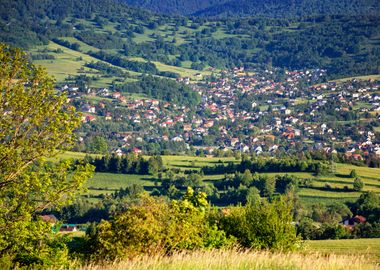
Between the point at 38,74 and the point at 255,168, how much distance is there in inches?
1794

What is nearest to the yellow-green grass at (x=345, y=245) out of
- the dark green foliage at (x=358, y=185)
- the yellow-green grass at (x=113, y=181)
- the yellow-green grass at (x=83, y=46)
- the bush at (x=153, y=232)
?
the bush at (x=153, y=232)

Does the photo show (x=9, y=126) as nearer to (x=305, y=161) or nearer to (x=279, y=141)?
(x=305, y=161)

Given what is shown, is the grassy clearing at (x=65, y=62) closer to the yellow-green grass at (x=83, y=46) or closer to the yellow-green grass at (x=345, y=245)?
the yellow-green grass at (x=83, y=46)

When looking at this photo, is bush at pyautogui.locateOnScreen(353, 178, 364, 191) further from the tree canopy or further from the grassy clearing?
the grassy clearing

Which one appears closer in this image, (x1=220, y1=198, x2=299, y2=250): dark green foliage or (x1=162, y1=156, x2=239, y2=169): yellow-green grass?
(x1=220, y1=198, x2=299, y2=250): dark green foliage

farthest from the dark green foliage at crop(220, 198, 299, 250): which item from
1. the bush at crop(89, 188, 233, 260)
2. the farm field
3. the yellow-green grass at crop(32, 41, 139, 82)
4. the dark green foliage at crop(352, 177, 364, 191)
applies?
the yellow-green grass at crop(32, 41, 139, 82)

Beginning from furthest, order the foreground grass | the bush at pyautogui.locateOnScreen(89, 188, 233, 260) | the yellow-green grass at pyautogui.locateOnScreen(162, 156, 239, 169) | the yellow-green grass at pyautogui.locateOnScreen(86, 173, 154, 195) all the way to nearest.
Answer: the yellow-green grass at pyautogui.locateOnScreen(162, 156, 239, 169) → the yellow-green grass at pyautogui.locateOnScreen(86, 173, 154, 195) → the bush at pyautogui.locateOnScreen(89, 188, 233, 260) → the foreground grass

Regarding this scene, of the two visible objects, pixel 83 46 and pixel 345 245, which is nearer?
pixel 345 245

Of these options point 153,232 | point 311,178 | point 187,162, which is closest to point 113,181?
point 187,162

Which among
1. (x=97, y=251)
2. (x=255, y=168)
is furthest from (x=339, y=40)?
(x=97, y=251)

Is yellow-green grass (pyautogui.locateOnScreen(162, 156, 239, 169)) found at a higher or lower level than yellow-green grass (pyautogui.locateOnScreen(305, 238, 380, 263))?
lower

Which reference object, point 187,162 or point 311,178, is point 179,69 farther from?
point 311,178

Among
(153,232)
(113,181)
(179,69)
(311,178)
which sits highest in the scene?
(153,232)

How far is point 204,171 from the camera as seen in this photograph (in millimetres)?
57906
